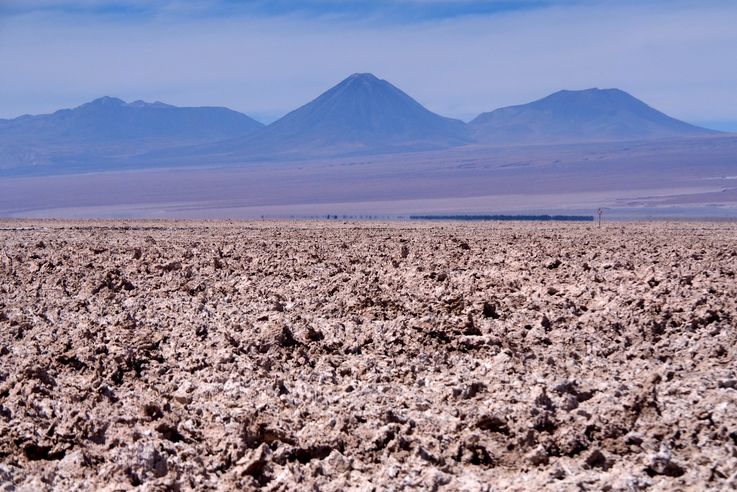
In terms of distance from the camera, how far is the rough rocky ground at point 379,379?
5531mm

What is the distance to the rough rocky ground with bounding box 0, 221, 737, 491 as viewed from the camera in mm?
5531

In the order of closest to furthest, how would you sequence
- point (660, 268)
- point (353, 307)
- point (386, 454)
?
point (386, 454)
point (353, 307)
point (660, 268)

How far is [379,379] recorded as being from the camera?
696cm

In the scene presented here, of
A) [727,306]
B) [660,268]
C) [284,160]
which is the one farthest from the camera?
[284,160]

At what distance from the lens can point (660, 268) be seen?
10609mm

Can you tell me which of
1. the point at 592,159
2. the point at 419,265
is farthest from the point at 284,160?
the point at 419,265

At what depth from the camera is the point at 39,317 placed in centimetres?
945

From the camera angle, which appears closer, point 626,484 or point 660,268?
point 626,484

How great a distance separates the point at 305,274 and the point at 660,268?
12.1 ft

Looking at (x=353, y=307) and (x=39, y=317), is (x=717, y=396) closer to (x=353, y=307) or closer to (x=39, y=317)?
(x=353, y=307)

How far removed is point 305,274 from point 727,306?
15.6 feet

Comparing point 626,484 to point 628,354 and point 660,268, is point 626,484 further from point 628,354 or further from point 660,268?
point 660,268

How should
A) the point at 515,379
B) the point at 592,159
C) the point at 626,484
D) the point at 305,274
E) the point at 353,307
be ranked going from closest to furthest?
the point at 626,484 → the point at 515,379 → the point at 353,307 → the point at 305,274 → the point at 592,159

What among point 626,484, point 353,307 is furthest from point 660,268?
point 626,484
